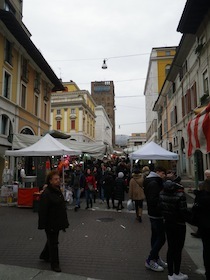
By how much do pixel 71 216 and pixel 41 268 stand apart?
15.9ft

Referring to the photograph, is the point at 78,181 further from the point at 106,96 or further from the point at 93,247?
the point at 106,96

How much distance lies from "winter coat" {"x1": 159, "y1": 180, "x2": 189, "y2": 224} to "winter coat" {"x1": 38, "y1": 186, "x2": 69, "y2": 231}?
1.81 metres

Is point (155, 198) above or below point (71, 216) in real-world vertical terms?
above

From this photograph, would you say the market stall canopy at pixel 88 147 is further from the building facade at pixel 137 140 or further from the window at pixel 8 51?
the building facade at pixel 137 140

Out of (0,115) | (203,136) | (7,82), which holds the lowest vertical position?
(203,136)

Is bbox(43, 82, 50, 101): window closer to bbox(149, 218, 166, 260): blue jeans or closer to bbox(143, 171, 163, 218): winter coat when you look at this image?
bbox(143, 171, 163, 218): winter coat

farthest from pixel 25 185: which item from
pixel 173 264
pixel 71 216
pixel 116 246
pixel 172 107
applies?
pixel 172 107

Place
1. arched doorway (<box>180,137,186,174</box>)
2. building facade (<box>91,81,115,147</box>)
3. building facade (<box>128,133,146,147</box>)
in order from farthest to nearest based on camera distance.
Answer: building facade (<box>91,81,115,147</box>)
building facade (<box>128,133,146,147</box>)
arched doorway (<box>180,137,186,174</box>)

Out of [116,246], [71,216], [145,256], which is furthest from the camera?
[71,216]

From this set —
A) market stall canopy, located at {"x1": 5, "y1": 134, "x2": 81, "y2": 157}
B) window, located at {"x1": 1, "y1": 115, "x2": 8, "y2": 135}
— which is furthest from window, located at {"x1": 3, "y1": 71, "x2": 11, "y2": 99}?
market stall canopy, located at {"x1": 5, "y1": 134, "x2": 81, "y2": 157}

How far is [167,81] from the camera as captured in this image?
28719mm

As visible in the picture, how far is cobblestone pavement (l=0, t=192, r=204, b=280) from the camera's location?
4.68 m

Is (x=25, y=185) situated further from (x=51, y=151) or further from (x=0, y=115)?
(x=0, y=115)

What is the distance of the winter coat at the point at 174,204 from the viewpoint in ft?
13.0
